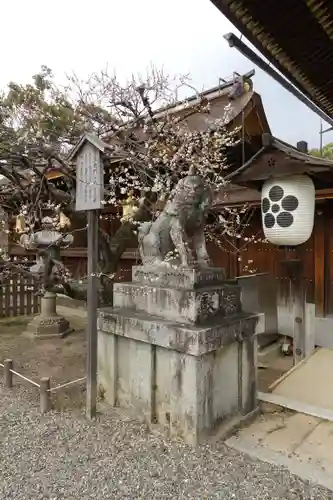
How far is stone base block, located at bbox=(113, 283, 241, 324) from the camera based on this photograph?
352 centimetres

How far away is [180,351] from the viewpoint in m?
3.38

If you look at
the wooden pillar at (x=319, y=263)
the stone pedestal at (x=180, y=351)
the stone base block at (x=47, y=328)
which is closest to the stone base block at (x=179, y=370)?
the stone pedestal at (x=180, y=351)

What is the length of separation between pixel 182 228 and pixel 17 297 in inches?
274

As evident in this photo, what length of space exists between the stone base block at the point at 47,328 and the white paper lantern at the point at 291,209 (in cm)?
489


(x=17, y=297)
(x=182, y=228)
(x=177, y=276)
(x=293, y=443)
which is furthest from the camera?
(x=17, y=297)

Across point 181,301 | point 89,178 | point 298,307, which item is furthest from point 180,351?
point 298,307

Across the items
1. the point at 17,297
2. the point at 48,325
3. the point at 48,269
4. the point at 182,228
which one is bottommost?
the point at 48,325

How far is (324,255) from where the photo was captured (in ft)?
20.0

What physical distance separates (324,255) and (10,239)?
10.3 m

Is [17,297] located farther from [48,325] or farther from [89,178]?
[89,178]

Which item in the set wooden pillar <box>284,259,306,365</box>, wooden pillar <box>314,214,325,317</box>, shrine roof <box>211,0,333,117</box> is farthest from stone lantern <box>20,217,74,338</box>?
wooden pillar <box>314,214,325,317</box>

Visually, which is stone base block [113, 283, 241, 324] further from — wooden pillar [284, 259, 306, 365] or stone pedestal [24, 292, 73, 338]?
stone pedestal [24, 292, 73, 338]

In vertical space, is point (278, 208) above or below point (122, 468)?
above

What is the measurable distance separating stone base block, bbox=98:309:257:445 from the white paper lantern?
Answer: 117cm
